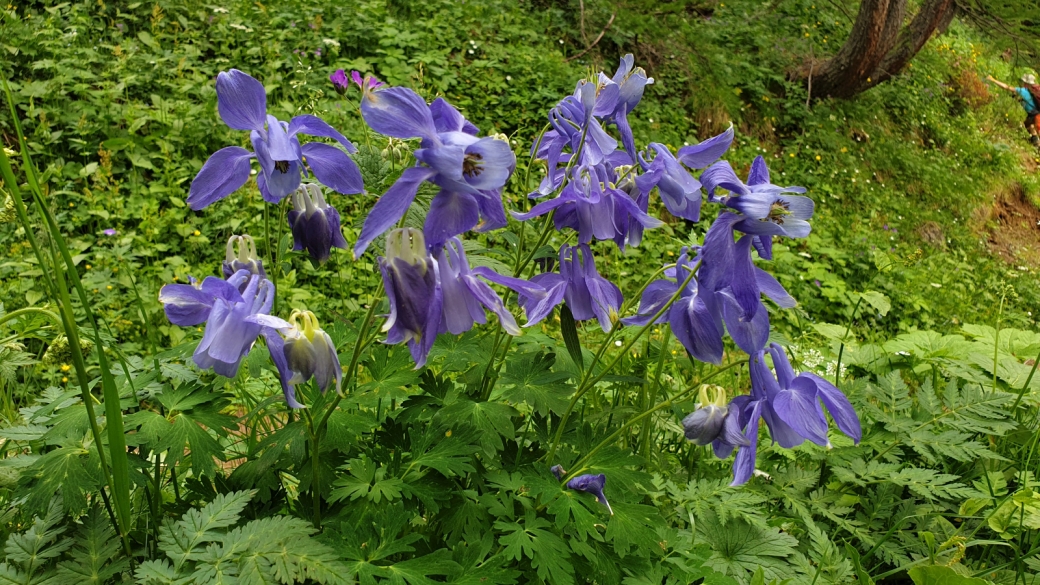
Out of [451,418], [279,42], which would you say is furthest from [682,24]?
[451,418]

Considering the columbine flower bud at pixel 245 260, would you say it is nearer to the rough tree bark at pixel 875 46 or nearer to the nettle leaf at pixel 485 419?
the nettle leaf at pixel 485 419

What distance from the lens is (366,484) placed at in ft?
4.40

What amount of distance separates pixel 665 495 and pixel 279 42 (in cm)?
486

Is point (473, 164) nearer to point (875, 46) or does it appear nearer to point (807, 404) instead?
point (807, 404)

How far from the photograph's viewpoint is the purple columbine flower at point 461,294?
1.08m

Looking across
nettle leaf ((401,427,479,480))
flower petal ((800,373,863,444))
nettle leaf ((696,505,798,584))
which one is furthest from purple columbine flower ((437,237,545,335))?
nettle leaf ((696,505,798,584))

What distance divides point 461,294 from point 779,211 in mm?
571

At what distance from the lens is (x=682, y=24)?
24.9 ft

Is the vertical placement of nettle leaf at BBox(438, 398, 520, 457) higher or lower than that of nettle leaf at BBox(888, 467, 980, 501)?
higher

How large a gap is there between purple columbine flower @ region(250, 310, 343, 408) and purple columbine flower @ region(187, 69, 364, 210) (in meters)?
0.25

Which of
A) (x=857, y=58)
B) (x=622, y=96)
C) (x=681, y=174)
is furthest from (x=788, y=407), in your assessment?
(x=857, y=58)

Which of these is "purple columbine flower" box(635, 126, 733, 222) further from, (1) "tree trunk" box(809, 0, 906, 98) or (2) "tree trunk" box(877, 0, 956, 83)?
(2) "tree trunk" box(877, 0, 956, 83)

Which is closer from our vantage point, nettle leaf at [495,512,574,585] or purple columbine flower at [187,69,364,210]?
purple columbine flower at [187,69,364,210]

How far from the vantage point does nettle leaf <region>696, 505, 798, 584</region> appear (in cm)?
171
